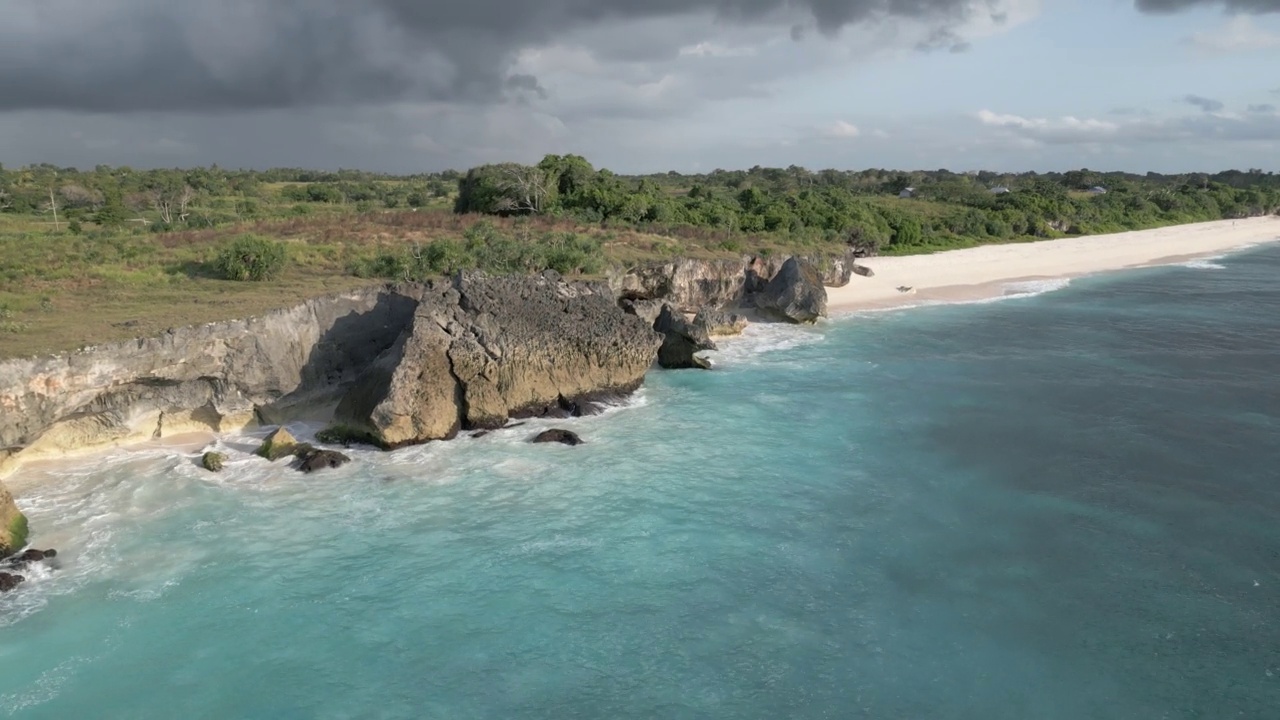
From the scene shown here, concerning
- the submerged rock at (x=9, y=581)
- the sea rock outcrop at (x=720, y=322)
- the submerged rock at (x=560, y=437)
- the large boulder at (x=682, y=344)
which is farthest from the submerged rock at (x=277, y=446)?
the sea rock outcrop at (x=720, y=322)

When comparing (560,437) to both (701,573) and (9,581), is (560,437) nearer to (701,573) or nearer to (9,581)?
(701,573)

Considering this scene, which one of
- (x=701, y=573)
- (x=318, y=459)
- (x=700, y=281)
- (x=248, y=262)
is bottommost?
(x=701, y=573)

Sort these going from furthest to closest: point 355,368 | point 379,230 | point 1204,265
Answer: point 1204,265 → point 379,230 → point 355,368

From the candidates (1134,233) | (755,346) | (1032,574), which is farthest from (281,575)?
(1134,233)

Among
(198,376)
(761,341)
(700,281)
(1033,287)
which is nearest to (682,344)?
(761,341)

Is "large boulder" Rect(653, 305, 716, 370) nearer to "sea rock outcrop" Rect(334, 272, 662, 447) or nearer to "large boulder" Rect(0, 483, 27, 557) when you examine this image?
"sea rock outcrop" Rect(334, 272, 662, 447)

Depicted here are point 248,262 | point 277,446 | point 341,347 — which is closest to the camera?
point 277,446

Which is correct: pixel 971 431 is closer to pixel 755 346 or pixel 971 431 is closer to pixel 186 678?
pixel 755 346

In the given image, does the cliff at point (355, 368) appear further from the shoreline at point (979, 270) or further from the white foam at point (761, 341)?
the white foam at point (761, 341)
